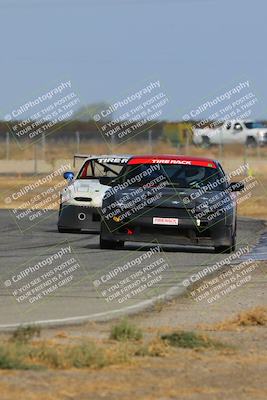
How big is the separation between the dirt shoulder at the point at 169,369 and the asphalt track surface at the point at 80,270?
2.06ft

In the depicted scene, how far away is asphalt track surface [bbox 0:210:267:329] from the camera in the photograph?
40.7ft

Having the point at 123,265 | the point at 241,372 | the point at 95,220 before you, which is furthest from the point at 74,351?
the point at 95,220

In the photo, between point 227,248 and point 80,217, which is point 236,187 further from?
point 80,217

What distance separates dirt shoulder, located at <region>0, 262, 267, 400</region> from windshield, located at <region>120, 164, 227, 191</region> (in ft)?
24.7

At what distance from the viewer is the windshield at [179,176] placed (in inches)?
794

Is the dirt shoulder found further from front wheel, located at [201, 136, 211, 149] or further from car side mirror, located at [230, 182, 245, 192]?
front wheel, located at [201, 136, 211, 149]

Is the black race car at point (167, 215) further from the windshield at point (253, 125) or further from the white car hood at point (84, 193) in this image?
the windshield at point (253, 125)

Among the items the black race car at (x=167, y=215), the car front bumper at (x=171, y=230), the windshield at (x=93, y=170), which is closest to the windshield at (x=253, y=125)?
the windshield at (x=93, y=170)

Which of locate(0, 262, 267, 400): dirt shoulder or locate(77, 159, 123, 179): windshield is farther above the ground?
locate(0, 262, 267, 400): dirt shoulder

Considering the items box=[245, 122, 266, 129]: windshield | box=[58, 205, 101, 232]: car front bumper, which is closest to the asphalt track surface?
box=[58, 205, 101, 232]: car front bumper

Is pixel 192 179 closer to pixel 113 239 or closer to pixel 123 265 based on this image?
pixel 113 239

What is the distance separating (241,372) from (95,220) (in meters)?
14.4

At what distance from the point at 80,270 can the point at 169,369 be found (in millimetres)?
7423

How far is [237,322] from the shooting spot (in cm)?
1187
